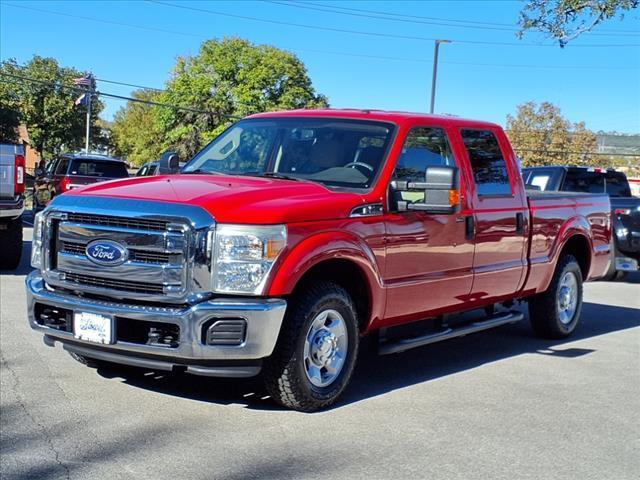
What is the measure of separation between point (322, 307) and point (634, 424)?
2.32 metres

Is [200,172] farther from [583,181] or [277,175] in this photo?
[583,181]

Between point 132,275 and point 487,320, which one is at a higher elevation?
point 132,275

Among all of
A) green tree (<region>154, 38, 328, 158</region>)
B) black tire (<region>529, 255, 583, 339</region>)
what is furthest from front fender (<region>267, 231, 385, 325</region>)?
green tree (<region>154, 38, 328, 158</region>)

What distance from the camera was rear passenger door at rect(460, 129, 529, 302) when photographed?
22.5ft

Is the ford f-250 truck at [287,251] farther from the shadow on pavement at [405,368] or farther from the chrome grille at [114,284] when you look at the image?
the shadow on pavement at [405,368]

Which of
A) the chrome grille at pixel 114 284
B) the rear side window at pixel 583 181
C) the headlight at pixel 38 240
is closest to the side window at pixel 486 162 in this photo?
the chrome grille at pixel 114 284

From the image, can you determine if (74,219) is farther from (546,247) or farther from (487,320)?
(546,247)

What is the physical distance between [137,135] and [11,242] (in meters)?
68.2

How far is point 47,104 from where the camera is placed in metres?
48.6

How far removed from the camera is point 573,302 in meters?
8.57

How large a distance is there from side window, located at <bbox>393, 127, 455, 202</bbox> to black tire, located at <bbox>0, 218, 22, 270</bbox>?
6.90 metres

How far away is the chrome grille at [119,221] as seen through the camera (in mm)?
4926

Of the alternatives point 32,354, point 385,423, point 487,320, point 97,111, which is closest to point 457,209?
point 487,320

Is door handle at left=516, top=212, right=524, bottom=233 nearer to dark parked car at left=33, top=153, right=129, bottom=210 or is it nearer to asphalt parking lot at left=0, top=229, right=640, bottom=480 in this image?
asphalt parking lot at left=0, top=229, right=640, bottom=480
